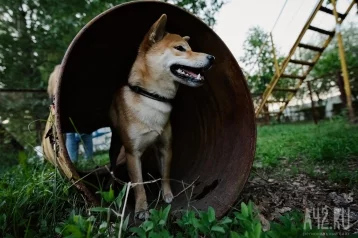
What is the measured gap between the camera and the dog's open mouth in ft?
7.06

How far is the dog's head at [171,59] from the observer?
215 centimetres

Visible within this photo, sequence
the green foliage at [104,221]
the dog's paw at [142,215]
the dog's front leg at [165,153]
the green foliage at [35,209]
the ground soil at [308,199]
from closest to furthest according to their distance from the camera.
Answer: the green foliage at [104,221] < the green foliage at [35,209] < the ground soil at [308,199] < the dog's paw at [142,215] < the dog's front leg at [165,153]

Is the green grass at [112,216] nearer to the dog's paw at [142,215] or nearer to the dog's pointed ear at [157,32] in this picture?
the dog's paw at [142,215]

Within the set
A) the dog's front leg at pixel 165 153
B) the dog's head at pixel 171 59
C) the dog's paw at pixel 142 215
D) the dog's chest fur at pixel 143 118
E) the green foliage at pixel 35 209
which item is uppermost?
→ the dog's head at pixel 171 59

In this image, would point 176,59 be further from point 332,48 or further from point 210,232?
point 332,48

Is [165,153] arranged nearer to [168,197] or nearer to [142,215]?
[168,197]

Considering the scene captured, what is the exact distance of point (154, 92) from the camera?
2.19 metres

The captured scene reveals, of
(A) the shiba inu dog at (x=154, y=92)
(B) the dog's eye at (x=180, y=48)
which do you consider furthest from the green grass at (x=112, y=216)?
(B) the dog's eye at (x=180, y=48)

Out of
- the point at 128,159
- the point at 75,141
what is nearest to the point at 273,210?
the point at 128,159

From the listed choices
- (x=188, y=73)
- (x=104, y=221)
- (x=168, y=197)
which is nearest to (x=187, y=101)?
(x=188, y=73)

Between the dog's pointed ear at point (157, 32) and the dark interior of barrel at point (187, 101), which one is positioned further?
the dog's pointed ear at point (157, 32)

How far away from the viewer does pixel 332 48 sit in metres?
14.5

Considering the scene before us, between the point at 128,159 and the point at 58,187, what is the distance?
1.75 ft

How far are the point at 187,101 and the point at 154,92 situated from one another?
2.10ft
